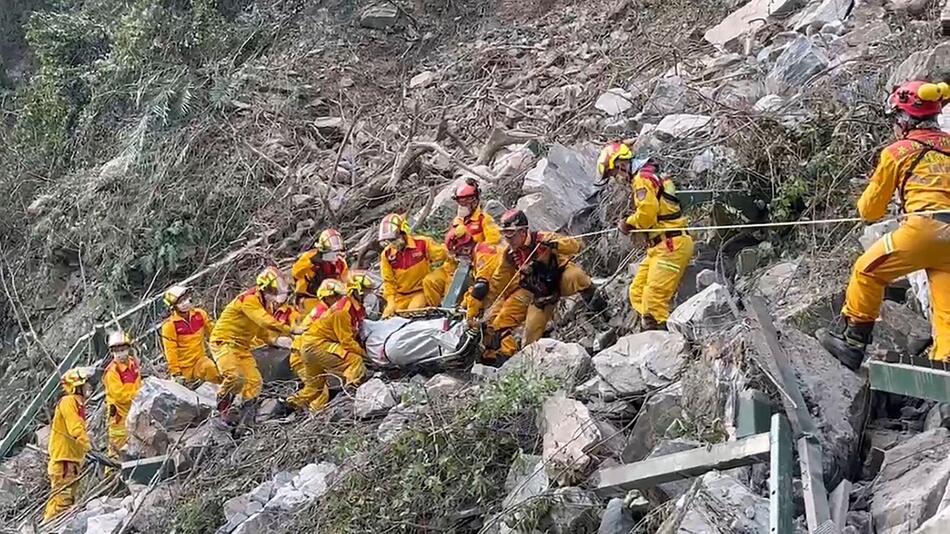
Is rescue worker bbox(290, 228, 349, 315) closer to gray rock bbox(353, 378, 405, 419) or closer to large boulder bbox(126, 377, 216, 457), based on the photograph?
large boulder bbox(126, 377, 216, 457)

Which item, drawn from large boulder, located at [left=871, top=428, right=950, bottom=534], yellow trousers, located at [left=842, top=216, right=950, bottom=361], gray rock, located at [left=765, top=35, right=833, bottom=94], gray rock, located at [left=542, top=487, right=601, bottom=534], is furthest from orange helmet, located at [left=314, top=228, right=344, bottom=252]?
large boulder, located at [left=871, top=428, right=950, bottom=534]

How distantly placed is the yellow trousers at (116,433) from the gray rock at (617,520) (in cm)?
559

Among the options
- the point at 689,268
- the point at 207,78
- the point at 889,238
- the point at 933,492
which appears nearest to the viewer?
the point at 933,492

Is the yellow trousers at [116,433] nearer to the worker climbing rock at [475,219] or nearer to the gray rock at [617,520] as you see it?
the worker climbing rock at [475,219]

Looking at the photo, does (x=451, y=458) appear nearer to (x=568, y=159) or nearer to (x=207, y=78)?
(x=568, y=159)

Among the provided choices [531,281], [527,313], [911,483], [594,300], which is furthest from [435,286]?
[911,483]

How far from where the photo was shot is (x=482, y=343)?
25.1 ft

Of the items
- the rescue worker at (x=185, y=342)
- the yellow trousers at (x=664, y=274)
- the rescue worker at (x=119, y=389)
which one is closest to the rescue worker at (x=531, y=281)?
the yellow trousers at (x=664, y=274)

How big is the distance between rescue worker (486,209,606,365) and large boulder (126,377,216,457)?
265cm

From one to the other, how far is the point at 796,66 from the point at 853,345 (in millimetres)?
4308

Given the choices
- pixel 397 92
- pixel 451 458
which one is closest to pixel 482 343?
pixel 451 458

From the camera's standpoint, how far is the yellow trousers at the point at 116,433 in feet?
29.5

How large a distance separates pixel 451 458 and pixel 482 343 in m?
2.12

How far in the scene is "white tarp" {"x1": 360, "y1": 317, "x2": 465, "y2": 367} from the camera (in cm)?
768
